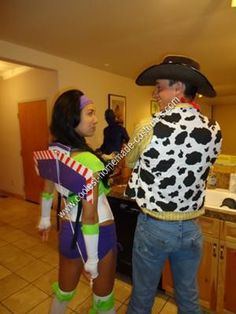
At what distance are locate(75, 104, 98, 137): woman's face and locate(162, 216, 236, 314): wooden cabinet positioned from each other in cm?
102

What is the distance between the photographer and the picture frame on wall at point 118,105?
4340 millimetres

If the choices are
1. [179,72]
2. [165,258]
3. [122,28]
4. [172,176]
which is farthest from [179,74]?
[122,28]

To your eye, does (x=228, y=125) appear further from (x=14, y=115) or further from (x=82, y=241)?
(x=82, y=241)

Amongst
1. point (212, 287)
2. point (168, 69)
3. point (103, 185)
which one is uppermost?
point (168, 69)

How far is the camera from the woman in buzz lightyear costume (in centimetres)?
99

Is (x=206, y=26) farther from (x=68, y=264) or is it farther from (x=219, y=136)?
(x=68, y=264)

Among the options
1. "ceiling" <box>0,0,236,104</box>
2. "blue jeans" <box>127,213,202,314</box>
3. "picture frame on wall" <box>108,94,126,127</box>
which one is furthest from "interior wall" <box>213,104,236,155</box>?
"blue jeans" <box>127,213,202,314</box>

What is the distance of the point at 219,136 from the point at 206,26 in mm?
1900

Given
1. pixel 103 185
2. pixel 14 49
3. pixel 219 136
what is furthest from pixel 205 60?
pixel 103 185

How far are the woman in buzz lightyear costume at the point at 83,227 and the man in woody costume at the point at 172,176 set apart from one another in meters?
0.14

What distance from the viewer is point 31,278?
2.13m

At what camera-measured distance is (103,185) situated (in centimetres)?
111

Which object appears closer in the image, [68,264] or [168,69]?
[168,69]

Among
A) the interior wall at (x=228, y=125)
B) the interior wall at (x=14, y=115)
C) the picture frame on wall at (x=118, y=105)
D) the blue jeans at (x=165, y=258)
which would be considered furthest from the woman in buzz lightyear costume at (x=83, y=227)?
the interior wall at (x=228, y=125)
